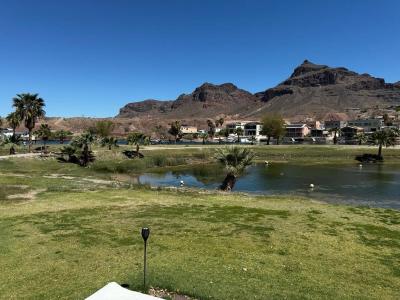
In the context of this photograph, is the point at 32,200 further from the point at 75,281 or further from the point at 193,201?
the point at 75,281

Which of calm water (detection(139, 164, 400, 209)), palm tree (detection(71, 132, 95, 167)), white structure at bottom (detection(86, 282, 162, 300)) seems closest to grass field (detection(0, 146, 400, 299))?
white structure at bottom (detection(86, 282, 162, 300))

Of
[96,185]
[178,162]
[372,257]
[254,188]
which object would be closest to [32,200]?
[96,185]

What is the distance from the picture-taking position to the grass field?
1452cm

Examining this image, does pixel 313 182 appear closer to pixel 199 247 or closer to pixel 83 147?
pixel 83 147

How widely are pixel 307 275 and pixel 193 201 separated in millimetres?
17455

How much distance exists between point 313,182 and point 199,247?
158 ft

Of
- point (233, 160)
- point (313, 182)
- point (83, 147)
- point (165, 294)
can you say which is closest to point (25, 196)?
point (233, 160)

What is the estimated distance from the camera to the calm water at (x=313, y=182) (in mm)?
49209

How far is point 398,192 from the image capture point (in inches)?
2088

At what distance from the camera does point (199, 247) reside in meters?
19.2

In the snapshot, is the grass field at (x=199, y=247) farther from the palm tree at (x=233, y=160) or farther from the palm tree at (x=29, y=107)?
the palm tree at (x=29, y=107)

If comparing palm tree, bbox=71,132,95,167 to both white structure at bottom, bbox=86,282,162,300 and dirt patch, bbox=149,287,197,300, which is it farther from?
white structure at bottom, bbox=86,282,162,300

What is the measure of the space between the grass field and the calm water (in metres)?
17.8

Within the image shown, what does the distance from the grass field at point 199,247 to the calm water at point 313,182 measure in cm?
1782
